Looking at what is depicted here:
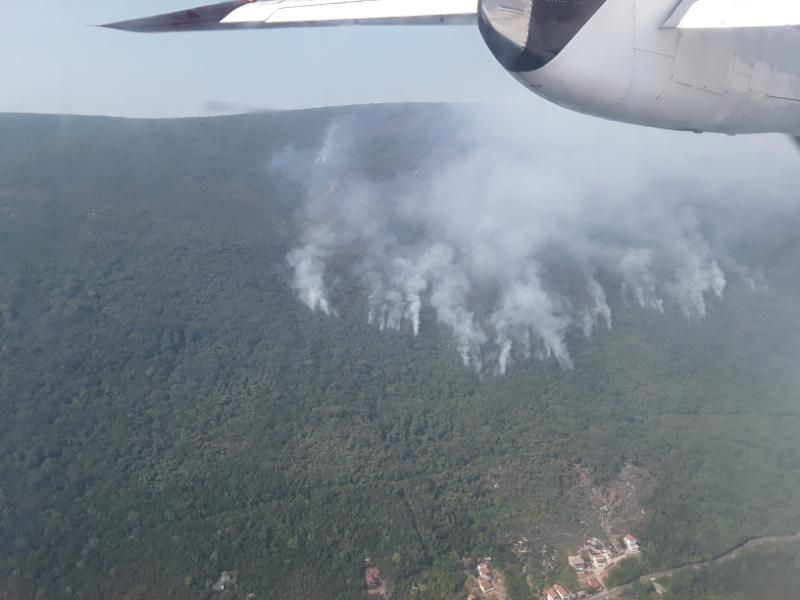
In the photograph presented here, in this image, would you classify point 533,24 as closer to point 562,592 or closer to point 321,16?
point 321,16

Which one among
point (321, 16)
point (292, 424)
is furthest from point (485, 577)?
point (321, 16)

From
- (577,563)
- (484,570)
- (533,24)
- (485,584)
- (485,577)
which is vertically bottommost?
(577,563)

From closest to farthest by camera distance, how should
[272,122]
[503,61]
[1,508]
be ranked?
[503,61] < [1,508] < [272,122]

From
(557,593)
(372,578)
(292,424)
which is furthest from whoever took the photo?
(292,424)

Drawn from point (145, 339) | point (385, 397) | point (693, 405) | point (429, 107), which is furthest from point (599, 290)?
point (429, 107)

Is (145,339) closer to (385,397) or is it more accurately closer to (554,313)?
(385,397)

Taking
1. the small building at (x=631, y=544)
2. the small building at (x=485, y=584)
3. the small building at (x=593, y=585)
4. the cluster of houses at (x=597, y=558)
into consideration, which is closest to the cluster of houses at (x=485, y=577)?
the small building at (x=485, y=584)
